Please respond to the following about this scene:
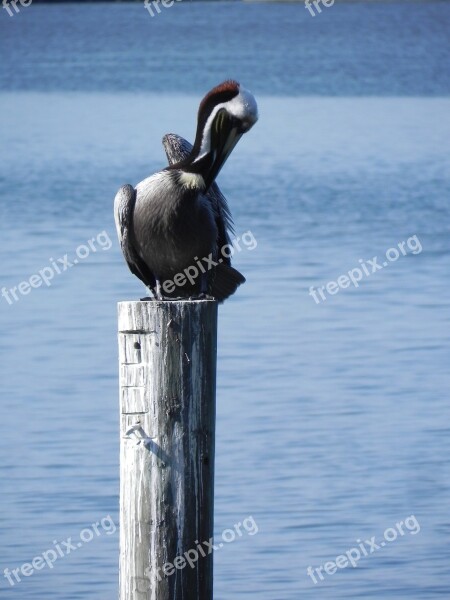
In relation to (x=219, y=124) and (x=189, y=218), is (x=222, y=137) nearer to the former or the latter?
(x=219, y=124)

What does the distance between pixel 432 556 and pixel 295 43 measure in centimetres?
4059

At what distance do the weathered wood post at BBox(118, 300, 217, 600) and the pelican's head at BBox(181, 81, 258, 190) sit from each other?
592 mm

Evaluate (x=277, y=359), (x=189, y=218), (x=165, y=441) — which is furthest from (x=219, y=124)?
(x=277, y=359)

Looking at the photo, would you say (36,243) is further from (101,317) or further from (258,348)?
(258,348)

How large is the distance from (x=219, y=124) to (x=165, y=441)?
1037 mm

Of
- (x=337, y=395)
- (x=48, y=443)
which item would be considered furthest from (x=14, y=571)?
(x=337, y=395)

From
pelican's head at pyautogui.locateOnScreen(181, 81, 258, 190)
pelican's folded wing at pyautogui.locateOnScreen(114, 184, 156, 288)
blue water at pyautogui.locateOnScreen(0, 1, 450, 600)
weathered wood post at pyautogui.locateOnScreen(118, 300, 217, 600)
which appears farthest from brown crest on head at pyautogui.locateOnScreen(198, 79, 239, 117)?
blue water at pyautogui.locateOnScreen(0, 1, 450, 600)

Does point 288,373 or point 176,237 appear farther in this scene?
point 288,373

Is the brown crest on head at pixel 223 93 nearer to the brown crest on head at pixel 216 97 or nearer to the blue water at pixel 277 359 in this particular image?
the brown crest on head at pixel 216 97

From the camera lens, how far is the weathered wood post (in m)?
4.76

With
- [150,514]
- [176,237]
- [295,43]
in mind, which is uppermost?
[176,237]

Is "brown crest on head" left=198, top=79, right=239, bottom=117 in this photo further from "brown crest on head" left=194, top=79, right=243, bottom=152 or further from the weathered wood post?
the weathered wood post

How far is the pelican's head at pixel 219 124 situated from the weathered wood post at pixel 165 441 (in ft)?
1.94

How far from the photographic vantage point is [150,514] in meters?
4.81
